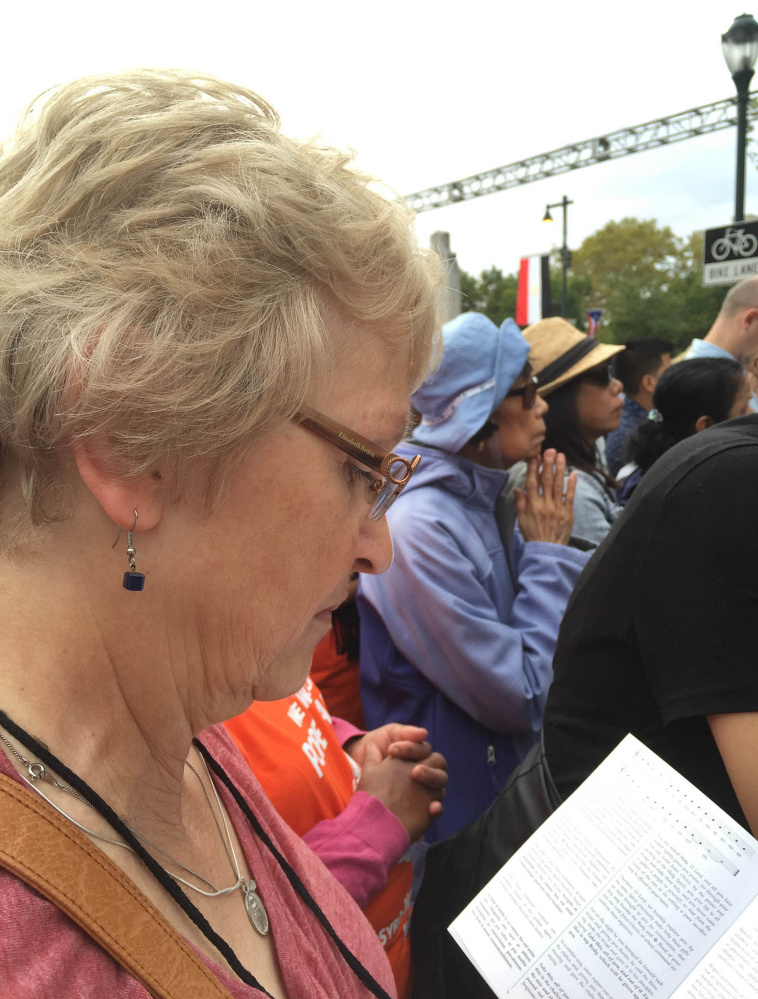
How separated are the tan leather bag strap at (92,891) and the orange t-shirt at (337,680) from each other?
1923 mm

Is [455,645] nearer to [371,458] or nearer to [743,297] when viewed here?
[371,458]

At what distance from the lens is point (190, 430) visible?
87cm

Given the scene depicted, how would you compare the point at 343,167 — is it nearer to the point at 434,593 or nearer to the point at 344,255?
the point at 344,255

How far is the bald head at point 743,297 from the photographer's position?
14.8 feet

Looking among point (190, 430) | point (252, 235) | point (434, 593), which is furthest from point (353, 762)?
point (252, 235)

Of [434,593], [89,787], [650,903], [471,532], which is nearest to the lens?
[89,787]

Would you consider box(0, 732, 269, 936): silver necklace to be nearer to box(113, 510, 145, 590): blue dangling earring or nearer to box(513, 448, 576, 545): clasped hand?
box(113, 510, 145, 590): blue dangling earring

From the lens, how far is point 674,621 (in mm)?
1339

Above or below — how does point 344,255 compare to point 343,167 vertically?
below

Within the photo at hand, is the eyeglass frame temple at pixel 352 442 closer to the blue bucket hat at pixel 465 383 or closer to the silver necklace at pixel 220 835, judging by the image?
the silver necklace at pixel 220 835

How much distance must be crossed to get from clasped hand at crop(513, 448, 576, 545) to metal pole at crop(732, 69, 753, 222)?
7361 mm

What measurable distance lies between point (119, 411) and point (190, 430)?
79 mm

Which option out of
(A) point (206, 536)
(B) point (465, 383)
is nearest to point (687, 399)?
(B) point (465, 383)

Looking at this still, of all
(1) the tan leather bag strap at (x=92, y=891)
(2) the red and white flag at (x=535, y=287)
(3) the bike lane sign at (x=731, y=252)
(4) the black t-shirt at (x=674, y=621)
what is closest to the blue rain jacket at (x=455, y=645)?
(4) the black t-shirt at (x=674, y=621)
